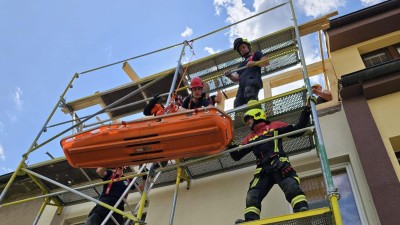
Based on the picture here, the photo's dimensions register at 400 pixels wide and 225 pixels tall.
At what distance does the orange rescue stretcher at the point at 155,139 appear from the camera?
16.8ft

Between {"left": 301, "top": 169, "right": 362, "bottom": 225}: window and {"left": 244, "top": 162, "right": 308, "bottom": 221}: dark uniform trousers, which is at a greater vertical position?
{"left": 301, "top": 169, "right": 362, "bottom": 225}: window

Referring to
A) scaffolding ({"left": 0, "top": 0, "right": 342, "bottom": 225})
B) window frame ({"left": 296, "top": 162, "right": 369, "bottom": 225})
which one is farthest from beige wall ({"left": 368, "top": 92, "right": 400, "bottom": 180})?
scaffolding ({"left": 0, "top": 0, "right": 342, "bottom": 225})

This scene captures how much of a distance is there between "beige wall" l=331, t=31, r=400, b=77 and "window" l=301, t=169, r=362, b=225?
2871 millimetres

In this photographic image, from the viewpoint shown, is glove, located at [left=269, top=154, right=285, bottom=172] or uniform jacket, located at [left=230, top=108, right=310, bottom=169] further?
uniform jacket, located at [left=230, top=108, right=310, bottom=169]

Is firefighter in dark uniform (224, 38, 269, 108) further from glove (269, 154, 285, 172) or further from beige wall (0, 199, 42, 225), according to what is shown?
beige wall (0, 199, 42, 225)

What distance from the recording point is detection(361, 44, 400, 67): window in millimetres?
9000

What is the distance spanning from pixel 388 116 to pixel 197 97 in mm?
3530

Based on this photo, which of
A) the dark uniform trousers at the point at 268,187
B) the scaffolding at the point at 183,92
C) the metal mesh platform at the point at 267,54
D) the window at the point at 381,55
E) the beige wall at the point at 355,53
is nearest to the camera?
the dark uniform trousers at the point at 268,187

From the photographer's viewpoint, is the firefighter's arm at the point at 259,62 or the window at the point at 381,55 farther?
the window at the point at 381,55

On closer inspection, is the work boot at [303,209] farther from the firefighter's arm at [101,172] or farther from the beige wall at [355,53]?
the beige wall at [355,53]

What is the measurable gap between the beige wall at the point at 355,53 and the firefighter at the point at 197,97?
3.24m

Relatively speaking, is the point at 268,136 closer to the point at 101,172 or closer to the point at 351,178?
the point at 351,178

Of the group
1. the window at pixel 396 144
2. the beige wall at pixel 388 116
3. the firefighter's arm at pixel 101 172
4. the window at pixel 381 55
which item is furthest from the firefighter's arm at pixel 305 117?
the window at pixel 381 55

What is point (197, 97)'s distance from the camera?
297 inches
